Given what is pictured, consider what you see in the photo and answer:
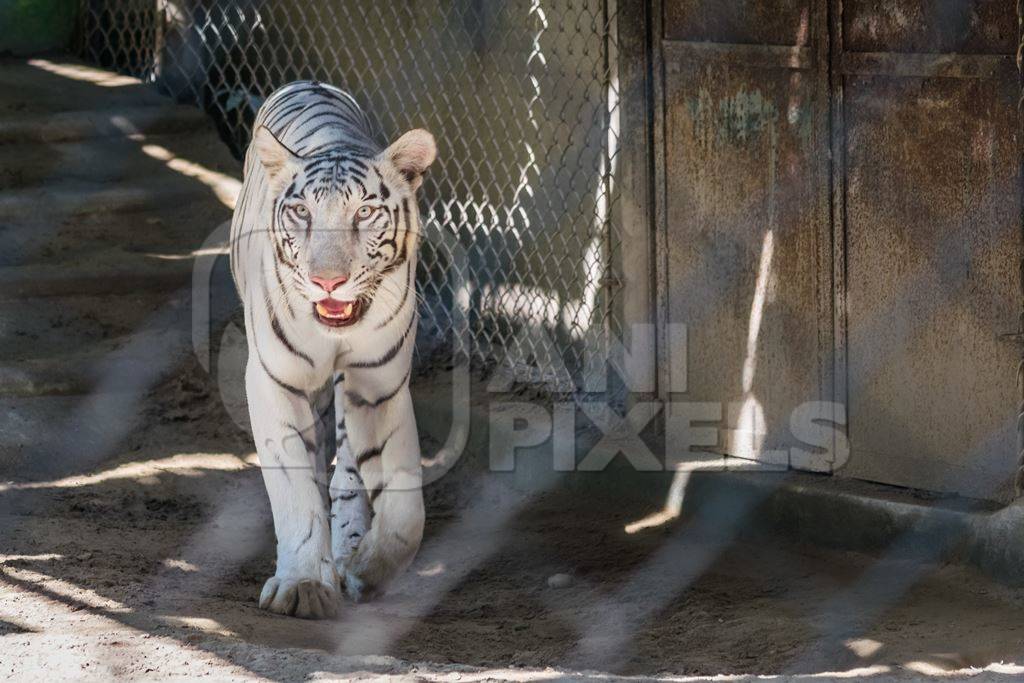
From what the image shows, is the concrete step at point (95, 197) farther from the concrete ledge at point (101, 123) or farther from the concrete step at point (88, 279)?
the concrete step at point (88, 279)

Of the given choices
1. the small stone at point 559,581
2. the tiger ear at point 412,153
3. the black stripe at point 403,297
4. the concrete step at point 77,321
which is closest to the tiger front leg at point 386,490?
the black stripe at point 403,297

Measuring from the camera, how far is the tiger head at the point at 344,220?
449 centimetres

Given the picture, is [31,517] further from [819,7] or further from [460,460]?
[819,7]

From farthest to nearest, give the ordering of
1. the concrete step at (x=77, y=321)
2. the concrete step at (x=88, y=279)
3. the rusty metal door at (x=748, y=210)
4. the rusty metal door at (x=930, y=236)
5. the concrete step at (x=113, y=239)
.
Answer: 1. the concrete step at (x=113, y=239)
2. the concrete step at (x=88, y=279)
3. the concrete step at (x=77, y=321)
4. the rusty metal door at (x=748, y=210)
5. the rusty metal door at (x=930, y=236)

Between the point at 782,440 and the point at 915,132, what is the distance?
133 cm

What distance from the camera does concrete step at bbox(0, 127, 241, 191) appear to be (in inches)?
323

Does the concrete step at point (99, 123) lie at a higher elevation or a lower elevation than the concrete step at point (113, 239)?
higher

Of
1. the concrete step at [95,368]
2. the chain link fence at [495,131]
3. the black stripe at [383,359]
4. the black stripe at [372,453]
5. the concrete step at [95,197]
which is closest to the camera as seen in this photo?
the black stripe at [383,359]

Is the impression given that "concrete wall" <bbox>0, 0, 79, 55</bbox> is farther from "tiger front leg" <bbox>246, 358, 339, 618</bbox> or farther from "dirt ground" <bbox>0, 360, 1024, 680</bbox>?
"tiger front leg" <bbox>246, 358, 339, 618</bbox>

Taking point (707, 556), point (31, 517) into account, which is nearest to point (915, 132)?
point (707, 556)

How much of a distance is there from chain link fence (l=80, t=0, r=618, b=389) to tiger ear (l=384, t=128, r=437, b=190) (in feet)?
5.14

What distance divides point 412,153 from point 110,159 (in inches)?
170

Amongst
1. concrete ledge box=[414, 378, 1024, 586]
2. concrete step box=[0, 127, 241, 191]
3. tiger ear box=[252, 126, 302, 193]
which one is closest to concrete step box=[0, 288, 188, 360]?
concrete step box=[0, 127, 241, 191]

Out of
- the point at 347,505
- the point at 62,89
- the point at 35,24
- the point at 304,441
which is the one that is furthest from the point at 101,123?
the point at 304,441
